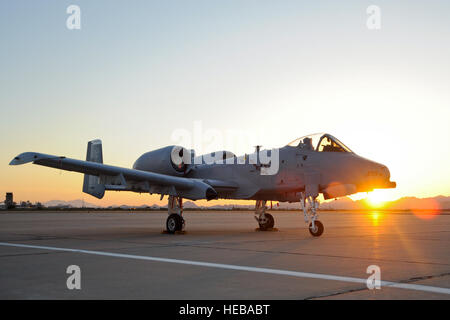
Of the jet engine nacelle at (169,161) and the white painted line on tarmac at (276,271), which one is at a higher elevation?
the jet engine nacelle at (169,161)

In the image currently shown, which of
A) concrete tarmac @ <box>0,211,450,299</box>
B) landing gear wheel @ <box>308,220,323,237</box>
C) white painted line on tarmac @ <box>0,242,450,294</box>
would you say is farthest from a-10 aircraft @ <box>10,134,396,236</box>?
white painted line on tarmac @ <box>0,242,450,294</box>

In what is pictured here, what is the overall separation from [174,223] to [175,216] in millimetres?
295

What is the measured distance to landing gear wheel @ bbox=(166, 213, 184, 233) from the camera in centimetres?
1595

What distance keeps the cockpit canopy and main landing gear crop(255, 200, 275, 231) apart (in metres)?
4.09

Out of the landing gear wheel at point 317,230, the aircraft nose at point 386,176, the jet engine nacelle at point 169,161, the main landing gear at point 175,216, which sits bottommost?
the landing gear wheel at point 317,230

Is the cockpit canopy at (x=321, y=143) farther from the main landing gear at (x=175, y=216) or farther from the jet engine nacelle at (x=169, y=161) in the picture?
the jet engine nacelle at (x=169, y=161)

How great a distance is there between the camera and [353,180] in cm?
1395

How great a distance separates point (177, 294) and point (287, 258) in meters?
3.77

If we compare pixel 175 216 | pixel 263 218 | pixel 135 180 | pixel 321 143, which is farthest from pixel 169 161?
pixel 321 143

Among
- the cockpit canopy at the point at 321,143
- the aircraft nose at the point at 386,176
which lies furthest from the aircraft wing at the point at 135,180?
the aircraft nose at the point at 386,176

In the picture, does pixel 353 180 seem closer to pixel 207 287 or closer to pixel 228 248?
pixel 228 248

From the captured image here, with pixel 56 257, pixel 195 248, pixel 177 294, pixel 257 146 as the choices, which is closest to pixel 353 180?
pixel 257 146

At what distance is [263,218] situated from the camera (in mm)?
18391

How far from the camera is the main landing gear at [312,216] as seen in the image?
1426 centimetres
